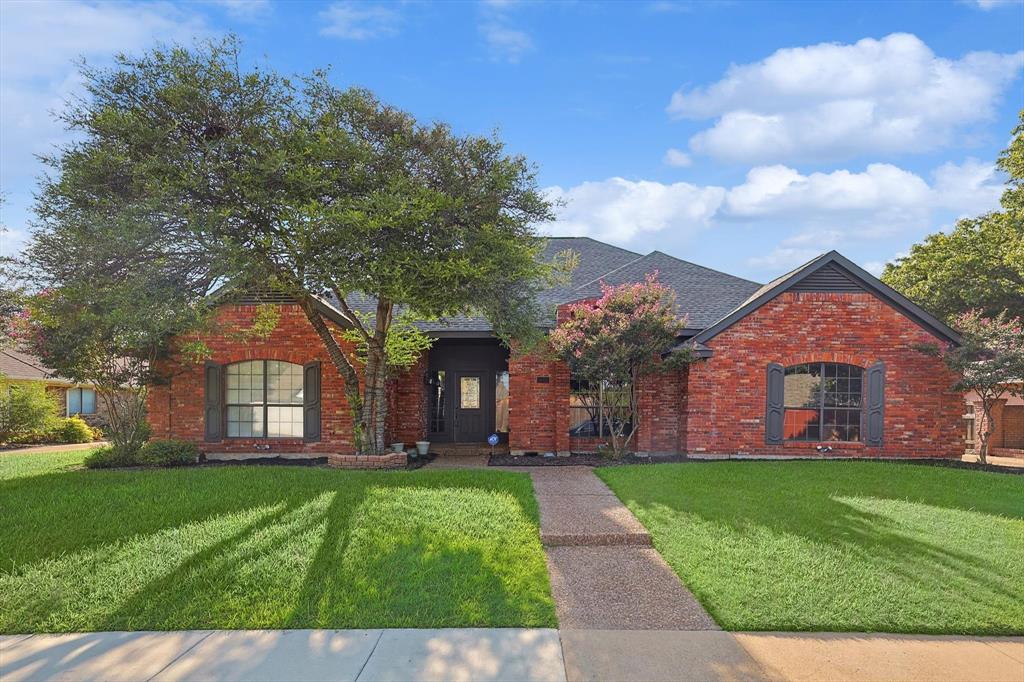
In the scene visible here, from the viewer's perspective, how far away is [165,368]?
1308 centimetres

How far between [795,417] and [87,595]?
12.6 meters

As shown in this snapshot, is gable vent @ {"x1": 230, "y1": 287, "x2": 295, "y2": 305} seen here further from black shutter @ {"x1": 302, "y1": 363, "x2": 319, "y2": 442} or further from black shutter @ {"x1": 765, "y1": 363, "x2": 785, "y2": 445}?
black shutter @ {"x1": 765, "y1": 363, "x2": 785, "y2": 445}

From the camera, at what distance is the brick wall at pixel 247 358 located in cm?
1320

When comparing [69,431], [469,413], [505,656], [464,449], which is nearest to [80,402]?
[69,431]

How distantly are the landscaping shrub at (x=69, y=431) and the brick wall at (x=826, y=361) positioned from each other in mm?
18529

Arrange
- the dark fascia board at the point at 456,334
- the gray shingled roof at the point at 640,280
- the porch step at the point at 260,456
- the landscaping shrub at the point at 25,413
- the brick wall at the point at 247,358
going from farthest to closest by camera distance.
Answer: the landscaping shrub at the point at 25,413 → the gray shingled roof at the point at 640,280 → the dark fascia board at the point at 456,334 → the brick wall at the point at 247,358 → the porch step at the point at 260,456

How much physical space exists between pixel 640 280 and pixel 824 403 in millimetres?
5321

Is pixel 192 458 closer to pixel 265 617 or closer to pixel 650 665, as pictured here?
pixel 265 617

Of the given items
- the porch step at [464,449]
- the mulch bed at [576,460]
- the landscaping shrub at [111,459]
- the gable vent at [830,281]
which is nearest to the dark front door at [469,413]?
the porch step at [464,449]

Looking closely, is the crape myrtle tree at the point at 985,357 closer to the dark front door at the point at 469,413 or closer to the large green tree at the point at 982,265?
the large green tree at the point at 982,265

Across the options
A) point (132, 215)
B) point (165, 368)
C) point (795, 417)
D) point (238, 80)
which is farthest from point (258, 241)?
point (795, 417)

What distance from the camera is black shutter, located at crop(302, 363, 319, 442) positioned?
13.2 metres

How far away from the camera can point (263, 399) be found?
13.4 meters

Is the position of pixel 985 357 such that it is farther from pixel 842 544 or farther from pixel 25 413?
pixel 25 413
